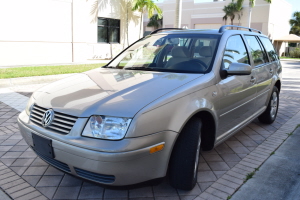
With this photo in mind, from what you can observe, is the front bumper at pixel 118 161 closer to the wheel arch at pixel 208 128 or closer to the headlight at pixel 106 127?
the headlight at pixel 106 127

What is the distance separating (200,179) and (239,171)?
1.81 ft

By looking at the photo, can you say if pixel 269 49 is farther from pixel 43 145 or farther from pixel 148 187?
pixel 43 145

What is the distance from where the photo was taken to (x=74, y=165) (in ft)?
7.87

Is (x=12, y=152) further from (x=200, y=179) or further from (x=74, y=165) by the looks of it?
(x=200, y=179)

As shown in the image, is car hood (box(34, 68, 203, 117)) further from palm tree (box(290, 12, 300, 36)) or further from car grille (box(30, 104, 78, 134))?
palm tree (box(290, 12, 300, 36))

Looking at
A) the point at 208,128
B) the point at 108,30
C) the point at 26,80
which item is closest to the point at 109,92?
the point at 208,128

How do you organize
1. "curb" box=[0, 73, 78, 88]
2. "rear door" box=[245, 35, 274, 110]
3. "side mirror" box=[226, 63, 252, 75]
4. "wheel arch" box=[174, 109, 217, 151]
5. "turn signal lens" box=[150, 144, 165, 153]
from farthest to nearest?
"curb" box=[0, 73, 78, 88]
"rear door" box=[245, 35, 274, 110]
"side mirror" box=[226, 63, 252, 75]
"wheel arch" box=[174, 109, 217, 151]
"turn signal lens" box=[150, 144, 165, 153]

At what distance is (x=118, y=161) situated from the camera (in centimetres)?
223

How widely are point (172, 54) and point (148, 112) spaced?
148 cm

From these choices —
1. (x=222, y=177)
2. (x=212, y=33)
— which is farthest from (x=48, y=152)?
(x=212, y=33)

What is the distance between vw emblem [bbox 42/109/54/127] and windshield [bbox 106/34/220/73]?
1.34m

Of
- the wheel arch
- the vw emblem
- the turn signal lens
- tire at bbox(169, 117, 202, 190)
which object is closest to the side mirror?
the wheel arch

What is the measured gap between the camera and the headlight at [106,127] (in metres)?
2.29

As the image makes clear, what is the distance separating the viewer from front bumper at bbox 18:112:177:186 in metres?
2.25
